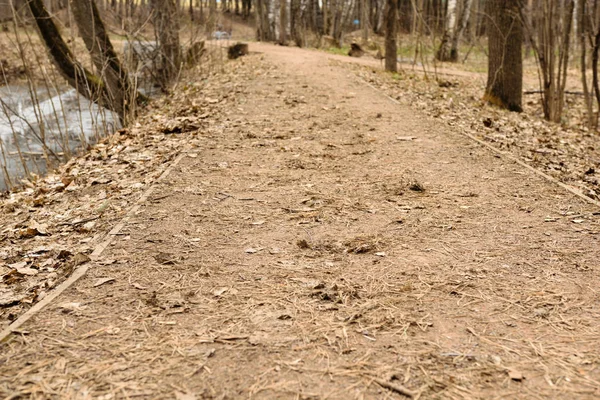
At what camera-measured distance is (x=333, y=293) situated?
3.04 metres

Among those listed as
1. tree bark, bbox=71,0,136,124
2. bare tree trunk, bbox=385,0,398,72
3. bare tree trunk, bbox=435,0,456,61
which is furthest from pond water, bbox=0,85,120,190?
bare tree trunk, bbox=435,0,456,61

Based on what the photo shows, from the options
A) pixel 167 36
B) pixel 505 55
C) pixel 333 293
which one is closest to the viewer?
pixel 333 293

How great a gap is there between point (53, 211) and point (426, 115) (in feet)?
16.4

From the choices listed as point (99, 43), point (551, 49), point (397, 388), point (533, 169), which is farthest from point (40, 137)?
point (397, 388)

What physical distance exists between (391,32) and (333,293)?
11.0 meters

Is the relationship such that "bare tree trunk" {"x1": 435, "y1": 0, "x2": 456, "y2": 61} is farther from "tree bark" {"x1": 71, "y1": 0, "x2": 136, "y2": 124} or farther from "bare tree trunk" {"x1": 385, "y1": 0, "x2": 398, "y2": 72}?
"tree bark" {"x1": 71, "y1": 0, "x2": 136, "y2": 124}

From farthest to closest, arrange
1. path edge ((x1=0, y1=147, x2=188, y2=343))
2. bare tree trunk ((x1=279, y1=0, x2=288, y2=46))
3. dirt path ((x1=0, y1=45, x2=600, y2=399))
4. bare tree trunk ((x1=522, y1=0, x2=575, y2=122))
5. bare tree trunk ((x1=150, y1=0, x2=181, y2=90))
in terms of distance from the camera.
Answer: bare tree trunk ((x1=279, y1=0, x2=288, y2=46)) < bare tree trunk ((x1=150, y1=0, x2=181, y2=90)) < bare tree trunk ((x1=522, y1=0, x2=575, y2=122)) < path edge ((x1=0, y1=147, x2=188, y2=343)) < dirt path ((x1=0, y1=45, x2=600, y2=399))

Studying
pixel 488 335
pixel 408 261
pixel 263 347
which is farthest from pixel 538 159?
pixel 263 347

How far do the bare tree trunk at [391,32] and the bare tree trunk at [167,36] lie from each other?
4822 millimetres

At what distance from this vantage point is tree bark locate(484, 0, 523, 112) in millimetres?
8625

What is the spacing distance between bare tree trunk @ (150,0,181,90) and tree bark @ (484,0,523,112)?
6211 millimetres

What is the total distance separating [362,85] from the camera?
394 inches

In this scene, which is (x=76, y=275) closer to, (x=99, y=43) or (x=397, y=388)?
(x=397, y=388)

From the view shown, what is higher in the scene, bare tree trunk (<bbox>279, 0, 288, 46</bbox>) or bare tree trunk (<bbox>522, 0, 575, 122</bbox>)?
bare tree trunk (<bbox>279, 0, 288, 46</bbox>)
